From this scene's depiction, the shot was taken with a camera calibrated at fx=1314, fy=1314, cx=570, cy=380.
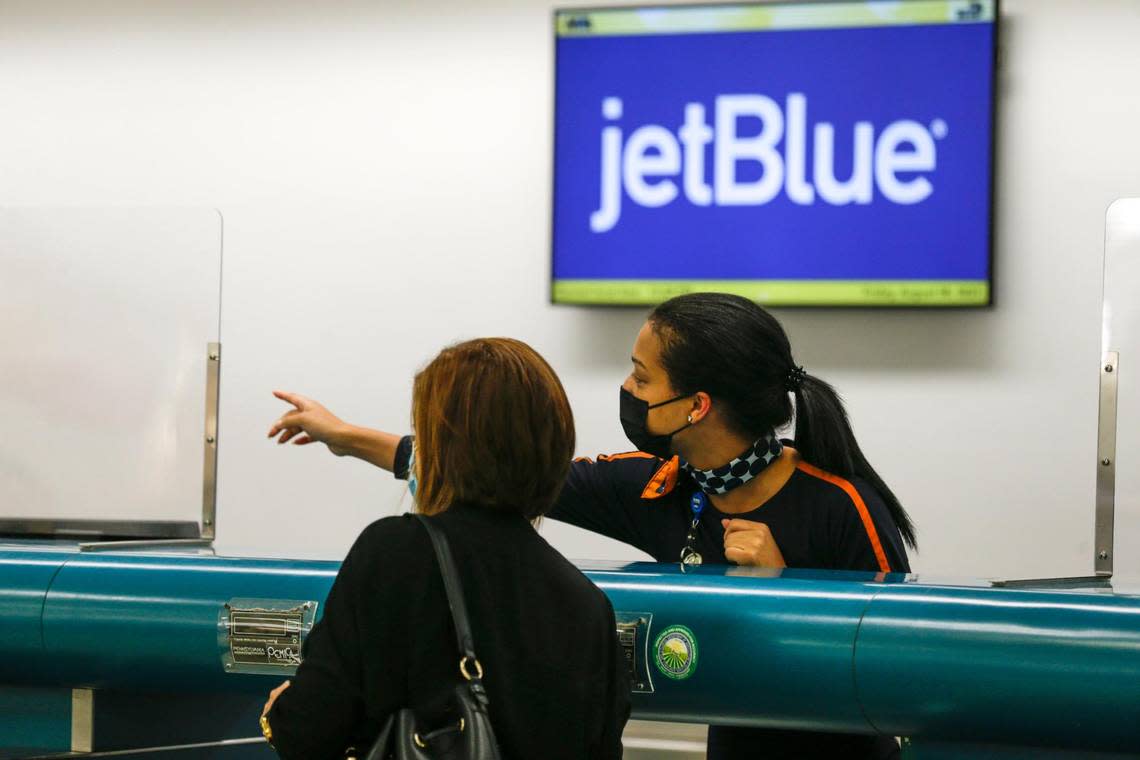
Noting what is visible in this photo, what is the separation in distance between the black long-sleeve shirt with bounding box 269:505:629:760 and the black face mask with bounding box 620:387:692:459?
0.78 meters

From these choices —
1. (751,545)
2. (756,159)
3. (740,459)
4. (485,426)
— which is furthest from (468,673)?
(756,159)

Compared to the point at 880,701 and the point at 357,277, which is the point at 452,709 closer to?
the point at 880,701

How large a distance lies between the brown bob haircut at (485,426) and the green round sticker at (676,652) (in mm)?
373

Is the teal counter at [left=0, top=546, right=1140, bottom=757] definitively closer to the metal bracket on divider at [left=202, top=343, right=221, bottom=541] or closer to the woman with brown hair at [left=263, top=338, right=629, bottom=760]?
the woman with brown hair at [left=263, top=338, right=629, bottom=760]

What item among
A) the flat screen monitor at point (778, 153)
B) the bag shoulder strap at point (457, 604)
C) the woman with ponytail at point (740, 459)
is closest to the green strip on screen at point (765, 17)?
the flat screen monitor at point (778, 153)

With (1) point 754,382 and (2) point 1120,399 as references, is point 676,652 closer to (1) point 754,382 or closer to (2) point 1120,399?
(1) point 754,382

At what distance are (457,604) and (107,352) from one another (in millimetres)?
1889

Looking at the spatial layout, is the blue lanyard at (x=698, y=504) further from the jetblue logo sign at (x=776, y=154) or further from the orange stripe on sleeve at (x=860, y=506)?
the jetblue logo sign at (x=776, y=154)

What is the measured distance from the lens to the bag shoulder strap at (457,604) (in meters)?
1.24

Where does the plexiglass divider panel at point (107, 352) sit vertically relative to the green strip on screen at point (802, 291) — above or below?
below

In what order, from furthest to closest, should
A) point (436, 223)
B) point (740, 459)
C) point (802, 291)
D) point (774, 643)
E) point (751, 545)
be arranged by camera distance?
point (436, 223) < point (802, 291) < point (740, 459) < point (751, 545) < point (774, 643)

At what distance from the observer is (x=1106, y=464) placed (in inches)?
94.7

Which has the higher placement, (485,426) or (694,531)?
(485,426)

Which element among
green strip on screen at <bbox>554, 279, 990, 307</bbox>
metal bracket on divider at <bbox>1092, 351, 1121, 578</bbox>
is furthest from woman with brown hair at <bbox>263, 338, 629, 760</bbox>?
green strip on screen at <bbox>554, 279, 990, 307</bbox>
